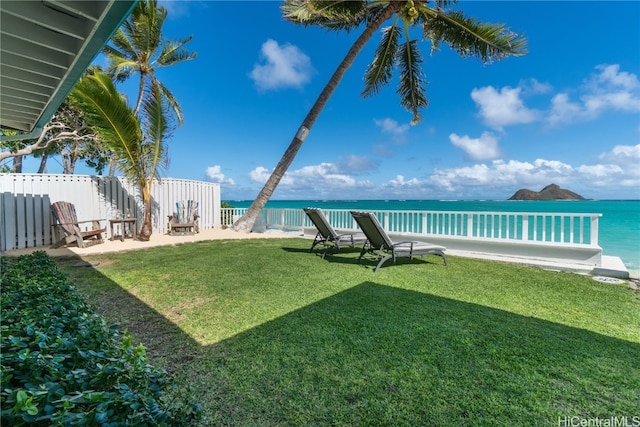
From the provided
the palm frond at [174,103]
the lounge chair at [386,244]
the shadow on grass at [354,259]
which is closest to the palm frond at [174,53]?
the palm frond at [174,103]

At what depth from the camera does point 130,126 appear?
9.03m

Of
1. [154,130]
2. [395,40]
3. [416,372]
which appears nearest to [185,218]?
[154,130]

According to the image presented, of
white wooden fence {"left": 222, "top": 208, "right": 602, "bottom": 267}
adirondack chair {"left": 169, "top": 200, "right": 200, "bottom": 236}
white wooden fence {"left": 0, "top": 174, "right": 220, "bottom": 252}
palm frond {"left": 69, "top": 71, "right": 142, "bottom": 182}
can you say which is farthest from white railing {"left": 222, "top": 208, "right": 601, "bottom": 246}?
palm frond {"left": 69, "top": 71, "right": 142, "bottom": 182}

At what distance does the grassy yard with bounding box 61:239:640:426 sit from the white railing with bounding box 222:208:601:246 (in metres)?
1.43

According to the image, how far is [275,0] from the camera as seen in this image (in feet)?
41.2

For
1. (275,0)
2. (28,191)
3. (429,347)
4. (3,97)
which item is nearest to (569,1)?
(275,0)

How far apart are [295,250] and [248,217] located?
450 cm

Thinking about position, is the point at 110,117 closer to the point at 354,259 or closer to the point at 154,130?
the point at 154,130

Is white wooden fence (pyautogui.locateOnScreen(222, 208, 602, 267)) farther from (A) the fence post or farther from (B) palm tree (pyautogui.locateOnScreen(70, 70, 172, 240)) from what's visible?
(B) palm tree (pyautogui.locateOnScreen(70, 70, 172, 240))

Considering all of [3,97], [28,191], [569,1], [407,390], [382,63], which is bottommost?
[407,390]

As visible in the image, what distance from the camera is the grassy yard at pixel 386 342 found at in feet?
6.20

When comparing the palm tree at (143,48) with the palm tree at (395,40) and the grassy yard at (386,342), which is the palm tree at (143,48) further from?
the grassy yard at (386,342)

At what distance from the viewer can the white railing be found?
20.4 feet

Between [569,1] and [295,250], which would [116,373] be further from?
[569,1]
